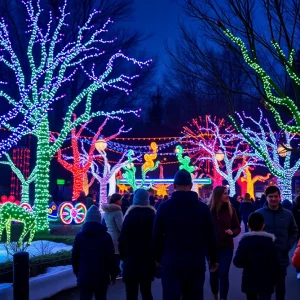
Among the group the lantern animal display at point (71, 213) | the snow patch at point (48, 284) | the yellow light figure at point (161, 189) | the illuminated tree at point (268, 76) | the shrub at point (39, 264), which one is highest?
the illuminated tree at point (268, 76)

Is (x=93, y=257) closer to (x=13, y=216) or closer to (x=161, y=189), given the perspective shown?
(x=13, y=216)

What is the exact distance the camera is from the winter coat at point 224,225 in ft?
22.9

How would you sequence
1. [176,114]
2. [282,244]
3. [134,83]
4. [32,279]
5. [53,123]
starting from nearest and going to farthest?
[282,244] < [32,279] < [53,123] < [134,83] < [176,114]

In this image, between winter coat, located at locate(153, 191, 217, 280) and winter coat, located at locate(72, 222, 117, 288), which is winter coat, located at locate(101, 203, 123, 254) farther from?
winter coat, located at locate(153, 191, 217, 280)

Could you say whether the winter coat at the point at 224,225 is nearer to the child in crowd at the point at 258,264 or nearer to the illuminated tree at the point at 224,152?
the child in crowd at the point at 258,264

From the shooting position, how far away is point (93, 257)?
5.49 metres

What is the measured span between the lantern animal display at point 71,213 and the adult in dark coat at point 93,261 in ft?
47.8

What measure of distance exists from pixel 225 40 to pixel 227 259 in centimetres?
654

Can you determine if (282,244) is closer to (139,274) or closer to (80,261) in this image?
(139,274)

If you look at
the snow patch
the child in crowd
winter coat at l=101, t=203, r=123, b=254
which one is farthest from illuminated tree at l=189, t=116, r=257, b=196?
the child in crowd

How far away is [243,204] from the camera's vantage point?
17.0 meters

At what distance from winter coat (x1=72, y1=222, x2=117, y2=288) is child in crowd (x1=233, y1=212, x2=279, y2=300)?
1.39 metres

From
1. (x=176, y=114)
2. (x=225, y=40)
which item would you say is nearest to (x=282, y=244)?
(x=225, y=40)

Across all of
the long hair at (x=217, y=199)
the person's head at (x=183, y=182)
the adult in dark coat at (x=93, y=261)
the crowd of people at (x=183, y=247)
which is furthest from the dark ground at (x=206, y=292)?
the person's head at (x=183, y=182)
